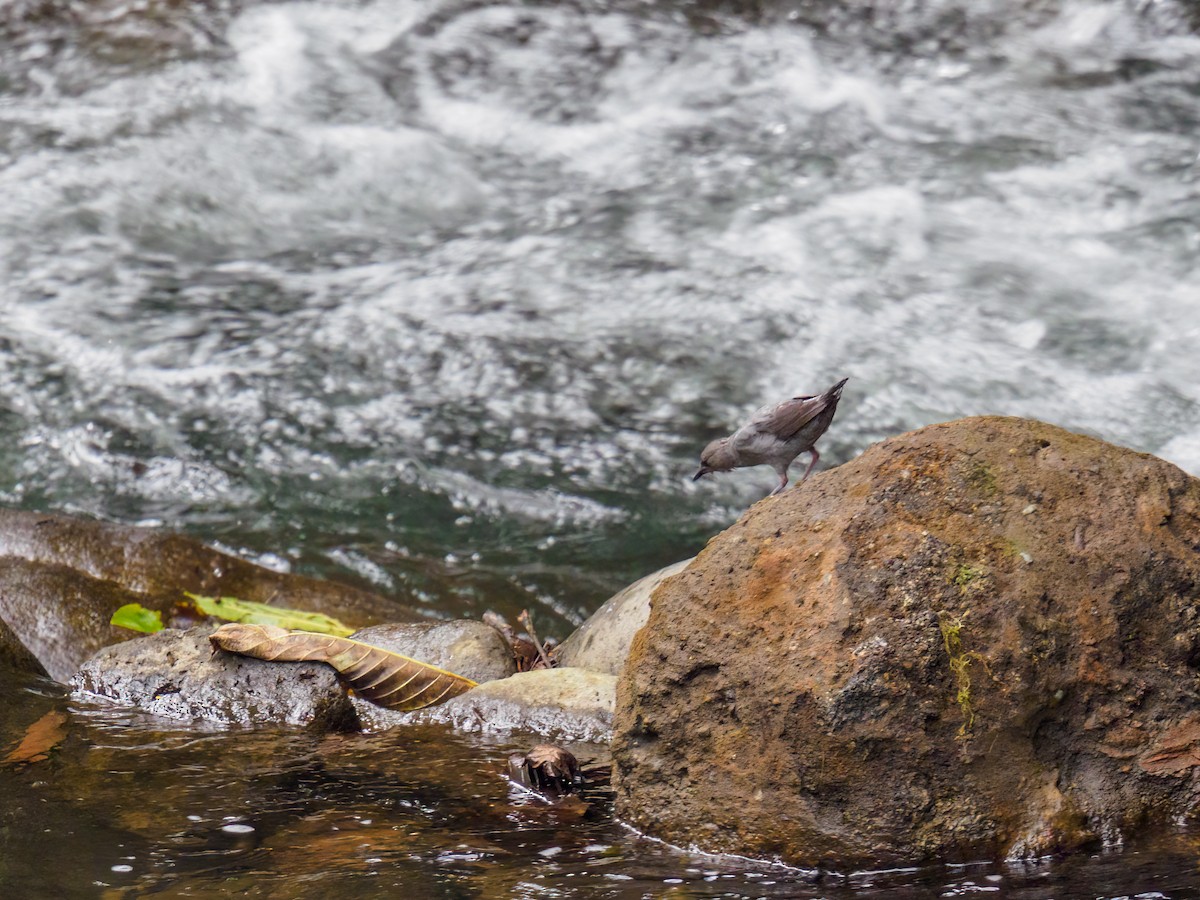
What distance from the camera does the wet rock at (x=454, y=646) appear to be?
15.1ft

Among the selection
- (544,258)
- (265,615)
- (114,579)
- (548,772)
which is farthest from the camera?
(544,258)

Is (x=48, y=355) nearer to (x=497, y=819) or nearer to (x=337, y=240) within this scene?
(x=337, y=240)

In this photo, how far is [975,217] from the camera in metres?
9.83

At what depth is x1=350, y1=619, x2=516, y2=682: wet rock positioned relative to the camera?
15.1 feet

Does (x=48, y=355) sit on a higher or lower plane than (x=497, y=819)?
lower

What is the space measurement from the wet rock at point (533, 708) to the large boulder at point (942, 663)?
988 mm

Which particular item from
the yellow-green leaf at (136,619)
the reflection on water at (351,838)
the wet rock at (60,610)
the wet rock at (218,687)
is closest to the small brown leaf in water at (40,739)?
the reflection on water at (351,838)

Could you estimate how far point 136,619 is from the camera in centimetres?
507

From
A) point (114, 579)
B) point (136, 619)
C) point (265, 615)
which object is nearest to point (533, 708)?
point (265, 615)

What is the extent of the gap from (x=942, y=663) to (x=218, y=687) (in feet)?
7.90

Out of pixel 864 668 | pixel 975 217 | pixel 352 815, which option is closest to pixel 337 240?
pixel 975 217

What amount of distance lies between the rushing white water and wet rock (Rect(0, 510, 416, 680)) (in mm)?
872

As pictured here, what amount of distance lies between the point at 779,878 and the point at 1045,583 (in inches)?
33.6

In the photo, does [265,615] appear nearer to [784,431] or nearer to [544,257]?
[784,431]
